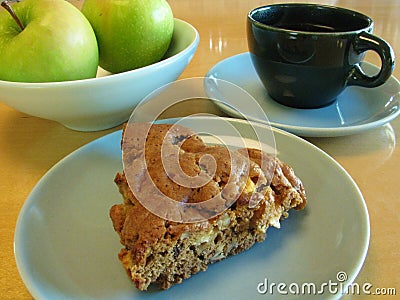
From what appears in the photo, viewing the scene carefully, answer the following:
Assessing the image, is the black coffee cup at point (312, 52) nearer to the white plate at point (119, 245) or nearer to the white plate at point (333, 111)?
the white plate at point (333, 111)

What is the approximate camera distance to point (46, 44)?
0.62 meters

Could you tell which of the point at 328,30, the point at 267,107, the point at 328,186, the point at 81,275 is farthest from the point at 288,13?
the point at 81,275

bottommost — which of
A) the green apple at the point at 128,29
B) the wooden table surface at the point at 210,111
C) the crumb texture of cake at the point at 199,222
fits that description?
the wooden table surface at the point at 210,111

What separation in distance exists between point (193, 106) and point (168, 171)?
1.10 ft

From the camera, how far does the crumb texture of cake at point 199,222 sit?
1.41 ft

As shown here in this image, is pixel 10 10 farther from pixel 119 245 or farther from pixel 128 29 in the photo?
pixel 119 245

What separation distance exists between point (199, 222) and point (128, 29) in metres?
0.43

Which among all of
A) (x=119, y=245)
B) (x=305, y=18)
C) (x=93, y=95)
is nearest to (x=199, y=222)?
(x=119, y=245)

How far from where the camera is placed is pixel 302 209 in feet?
1.70

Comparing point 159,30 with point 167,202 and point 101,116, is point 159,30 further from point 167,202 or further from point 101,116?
point 167,202

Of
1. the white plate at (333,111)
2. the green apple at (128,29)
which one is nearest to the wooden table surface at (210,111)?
the white plate at (333,111)

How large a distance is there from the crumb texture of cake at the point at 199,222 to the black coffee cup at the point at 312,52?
237 millimetres

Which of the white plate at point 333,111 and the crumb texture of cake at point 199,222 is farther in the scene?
the white plate at point 333,111

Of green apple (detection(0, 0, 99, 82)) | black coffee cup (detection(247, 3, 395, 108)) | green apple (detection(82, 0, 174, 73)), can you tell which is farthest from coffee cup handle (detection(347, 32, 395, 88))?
green apple (detection(0, 0, 99, 82))
